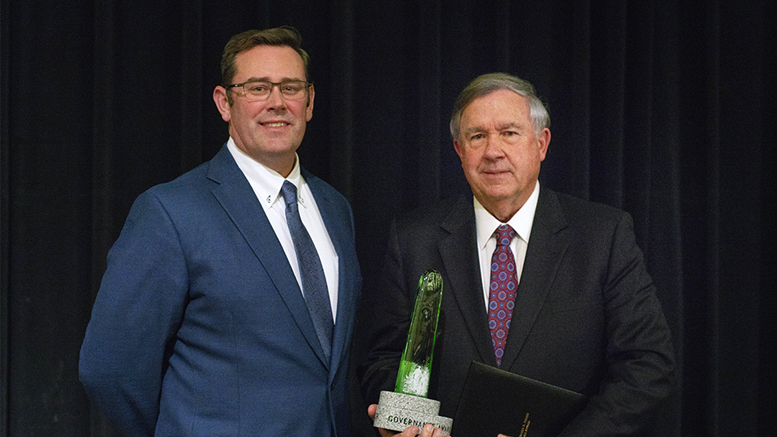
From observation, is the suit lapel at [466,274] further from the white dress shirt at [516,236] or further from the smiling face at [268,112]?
the smiling face at [268,112]

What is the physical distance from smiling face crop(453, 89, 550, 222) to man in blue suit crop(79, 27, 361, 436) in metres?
0.45

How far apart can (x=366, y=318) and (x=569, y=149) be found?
1.02m

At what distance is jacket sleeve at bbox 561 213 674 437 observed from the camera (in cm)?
146

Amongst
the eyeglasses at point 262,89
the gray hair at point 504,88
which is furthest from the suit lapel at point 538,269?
the eyeglasses at point 262,89

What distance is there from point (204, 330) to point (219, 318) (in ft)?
0.18

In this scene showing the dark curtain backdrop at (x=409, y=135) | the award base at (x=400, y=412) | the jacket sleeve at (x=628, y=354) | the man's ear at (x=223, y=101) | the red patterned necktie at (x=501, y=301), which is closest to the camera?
the award base at (x=400, y=412)

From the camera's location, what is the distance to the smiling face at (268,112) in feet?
5.23

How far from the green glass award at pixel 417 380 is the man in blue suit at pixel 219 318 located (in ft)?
0.69

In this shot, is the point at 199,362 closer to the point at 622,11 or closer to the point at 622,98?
the point at 622,98

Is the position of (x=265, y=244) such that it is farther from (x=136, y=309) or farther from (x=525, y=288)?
(x=525, y=288)

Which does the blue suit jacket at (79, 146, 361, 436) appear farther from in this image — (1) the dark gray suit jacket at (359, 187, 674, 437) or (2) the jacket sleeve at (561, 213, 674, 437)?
(2) the jacket sleeve at (561, 213, 674, 437)

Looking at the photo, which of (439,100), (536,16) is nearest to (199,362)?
(439,100)

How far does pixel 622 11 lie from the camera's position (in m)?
2.43

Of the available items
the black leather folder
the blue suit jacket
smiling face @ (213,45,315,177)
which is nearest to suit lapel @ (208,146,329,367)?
the blue suit jacket
